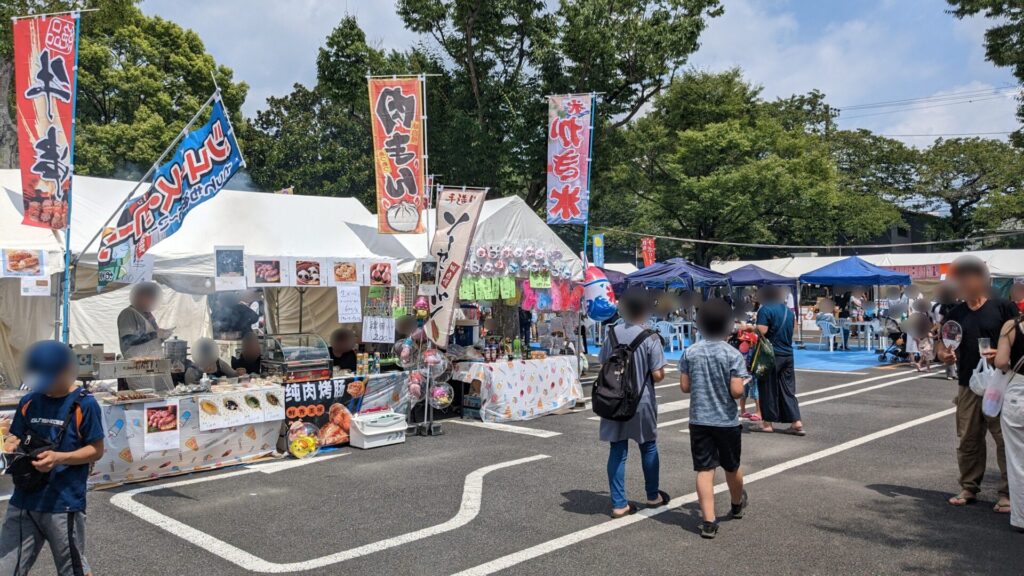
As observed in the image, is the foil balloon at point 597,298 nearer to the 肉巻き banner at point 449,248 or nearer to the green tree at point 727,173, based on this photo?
the 肉巻き banner at point 449,248

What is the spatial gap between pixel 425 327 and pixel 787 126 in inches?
1461

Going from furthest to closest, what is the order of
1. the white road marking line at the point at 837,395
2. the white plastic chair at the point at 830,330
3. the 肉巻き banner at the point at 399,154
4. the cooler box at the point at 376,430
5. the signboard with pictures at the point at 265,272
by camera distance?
the white plastic chair at the point at 830,330
the 肉巻き banner at the point at 399,154
the white road marking line at the point at 837,395
the signboard with pictures at the point at 265,272
the cooler box at the point at 376,430

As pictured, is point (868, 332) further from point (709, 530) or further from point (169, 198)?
point (169, 198)

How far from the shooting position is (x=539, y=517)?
5344 mm

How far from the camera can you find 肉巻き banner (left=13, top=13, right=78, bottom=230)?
688cm

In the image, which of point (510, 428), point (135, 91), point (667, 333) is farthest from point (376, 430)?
point (135, 91)

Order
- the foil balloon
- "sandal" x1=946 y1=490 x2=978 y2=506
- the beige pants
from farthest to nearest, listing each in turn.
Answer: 1. the foil balloon
2. "sandal" x1=946 y1=490 x2=978 y2=506
3. the beige pants

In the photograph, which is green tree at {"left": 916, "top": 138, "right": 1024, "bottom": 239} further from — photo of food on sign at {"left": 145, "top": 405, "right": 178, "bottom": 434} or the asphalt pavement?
photo of food on sign at {"left": 145, "top": 405, "right": 178, "bottom": 434}

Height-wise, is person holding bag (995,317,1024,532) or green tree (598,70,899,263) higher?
green tree (598,70,899,263)

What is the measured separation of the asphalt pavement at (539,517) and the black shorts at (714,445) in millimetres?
557

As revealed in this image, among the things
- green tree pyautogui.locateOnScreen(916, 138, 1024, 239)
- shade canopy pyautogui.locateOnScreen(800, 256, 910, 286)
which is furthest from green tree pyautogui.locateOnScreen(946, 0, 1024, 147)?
green tree pyautogui.locateOnScreen(916, 138, 1024, 239)

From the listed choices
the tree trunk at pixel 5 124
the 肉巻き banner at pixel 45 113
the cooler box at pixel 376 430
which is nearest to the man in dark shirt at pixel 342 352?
the cooler box at pixel 376 430

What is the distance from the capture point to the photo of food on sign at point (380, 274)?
9109mm

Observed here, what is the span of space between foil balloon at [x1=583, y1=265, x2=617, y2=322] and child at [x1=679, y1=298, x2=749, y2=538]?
5.81 metres
